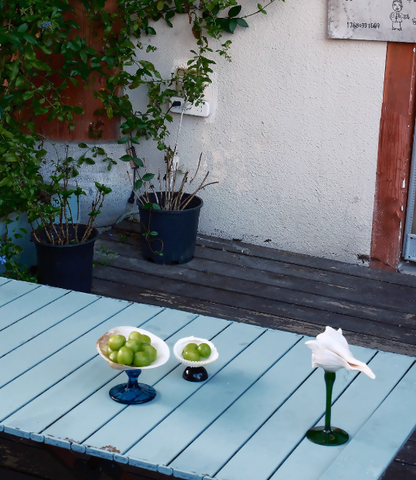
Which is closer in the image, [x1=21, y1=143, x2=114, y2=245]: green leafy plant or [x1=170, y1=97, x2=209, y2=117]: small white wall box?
[x1=21, y1=143, x2=114, y2=245]: green leafy plant

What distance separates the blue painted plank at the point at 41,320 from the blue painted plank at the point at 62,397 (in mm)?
272

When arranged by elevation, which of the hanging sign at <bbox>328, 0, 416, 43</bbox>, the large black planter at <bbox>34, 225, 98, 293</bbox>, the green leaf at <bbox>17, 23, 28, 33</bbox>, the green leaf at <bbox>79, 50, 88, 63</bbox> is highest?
the hanging sign at <bbox>328, 0, 416, 43</bbox>

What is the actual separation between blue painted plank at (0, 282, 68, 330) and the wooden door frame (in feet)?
7.62

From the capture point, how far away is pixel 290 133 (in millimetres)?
4473

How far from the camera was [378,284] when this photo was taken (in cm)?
425

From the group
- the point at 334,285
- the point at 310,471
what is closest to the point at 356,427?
the point at 310,471

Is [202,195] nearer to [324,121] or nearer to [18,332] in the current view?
[324,121]

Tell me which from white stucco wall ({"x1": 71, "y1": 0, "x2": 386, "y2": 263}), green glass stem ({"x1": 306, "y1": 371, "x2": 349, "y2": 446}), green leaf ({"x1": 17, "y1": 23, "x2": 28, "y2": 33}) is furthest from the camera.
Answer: white stucco wall ({"x1": 71, "y1": 0, "x2": 386, "y2": 263})

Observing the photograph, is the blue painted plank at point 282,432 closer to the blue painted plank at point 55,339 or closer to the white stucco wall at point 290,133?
the blue painted plank at point 55,339

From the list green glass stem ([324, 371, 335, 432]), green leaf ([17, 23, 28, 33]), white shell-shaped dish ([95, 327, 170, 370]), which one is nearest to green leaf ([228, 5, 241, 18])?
green leaf ([17, 23, 28, 33])

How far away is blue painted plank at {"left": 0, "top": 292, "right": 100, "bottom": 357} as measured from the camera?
226cm

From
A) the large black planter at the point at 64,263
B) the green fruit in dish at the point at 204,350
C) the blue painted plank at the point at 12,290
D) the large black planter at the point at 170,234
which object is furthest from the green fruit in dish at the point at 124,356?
the large black planter at the point at 170,234

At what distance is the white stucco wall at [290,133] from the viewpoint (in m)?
4.25

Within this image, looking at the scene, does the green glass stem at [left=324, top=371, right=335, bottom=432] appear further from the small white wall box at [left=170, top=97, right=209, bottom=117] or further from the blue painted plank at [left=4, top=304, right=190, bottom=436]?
the small white wall box at [left=170, top=97, right=209, bottom=117]
